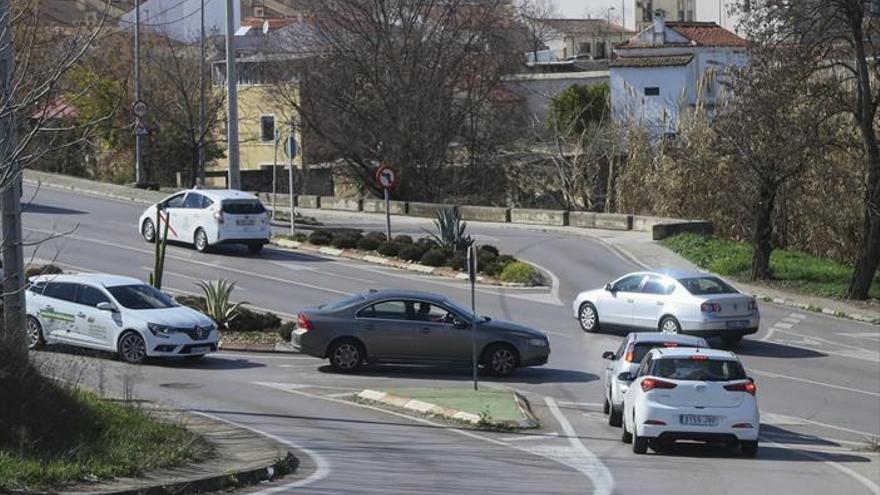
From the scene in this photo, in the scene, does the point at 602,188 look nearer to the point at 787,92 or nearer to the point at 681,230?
the point at 681,230

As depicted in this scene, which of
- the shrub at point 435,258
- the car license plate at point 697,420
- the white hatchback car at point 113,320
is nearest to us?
the car license plate at point 697,420

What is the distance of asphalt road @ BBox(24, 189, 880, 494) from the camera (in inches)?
642

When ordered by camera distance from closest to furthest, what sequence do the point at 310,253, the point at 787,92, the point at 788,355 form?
1. the point at 788,355
2. the point at 787,92
3. the point at 310,253

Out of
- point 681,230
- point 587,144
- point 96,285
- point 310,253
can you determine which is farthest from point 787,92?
point 587,144

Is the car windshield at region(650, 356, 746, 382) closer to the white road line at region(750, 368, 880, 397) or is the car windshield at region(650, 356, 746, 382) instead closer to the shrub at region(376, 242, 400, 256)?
the white road line at region(750, 368, 880, 397)

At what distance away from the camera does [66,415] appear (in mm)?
14906

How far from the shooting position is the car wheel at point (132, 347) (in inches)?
984

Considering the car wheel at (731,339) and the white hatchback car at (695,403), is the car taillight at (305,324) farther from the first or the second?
the car wheel at (731,339)

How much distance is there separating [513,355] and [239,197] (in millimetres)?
15134

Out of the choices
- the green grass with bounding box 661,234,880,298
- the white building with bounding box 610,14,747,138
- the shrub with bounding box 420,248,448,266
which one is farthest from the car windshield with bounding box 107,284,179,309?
the white building with bounding box 610,14,747,138

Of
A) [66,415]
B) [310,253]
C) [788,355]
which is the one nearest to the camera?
[66,415]

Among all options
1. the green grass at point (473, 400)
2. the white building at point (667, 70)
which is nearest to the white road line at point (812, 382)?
the green grass at point (473, 400)

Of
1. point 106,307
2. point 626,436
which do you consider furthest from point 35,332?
point 626,436

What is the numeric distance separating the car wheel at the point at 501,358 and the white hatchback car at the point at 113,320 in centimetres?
498
